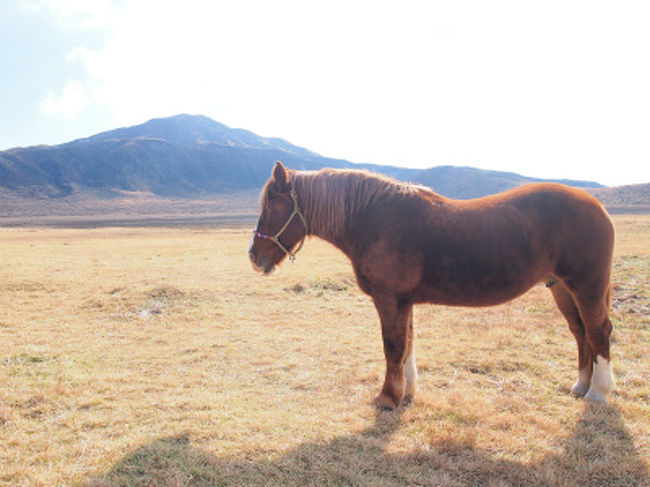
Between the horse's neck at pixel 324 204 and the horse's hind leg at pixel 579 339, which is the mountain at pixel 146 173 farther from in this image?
the horse's neck at pixel 324 204

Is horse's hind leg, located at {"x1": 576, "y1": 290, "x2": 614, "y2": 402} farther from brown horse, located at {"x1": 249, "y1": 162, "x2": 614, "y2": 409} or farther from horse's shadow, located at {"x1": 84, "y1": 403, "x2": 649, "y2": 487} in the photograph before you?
horse's shadow, located at {"x1": 84, "y1": 403, "x2": 649, "y2": 487}

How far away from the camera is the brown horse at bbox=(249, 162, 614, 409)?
3732mm

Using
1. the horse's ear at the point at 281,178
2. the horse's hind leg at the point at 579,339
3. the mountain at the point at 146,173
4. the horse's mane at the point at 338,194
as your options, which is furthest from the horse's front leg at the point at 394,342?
the mountain at the point at 146,173

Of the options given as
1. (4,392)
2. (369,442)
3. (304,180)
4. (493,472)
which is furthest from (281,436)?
(4,392)

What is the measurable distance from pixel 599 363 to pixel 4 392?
21.5 ft

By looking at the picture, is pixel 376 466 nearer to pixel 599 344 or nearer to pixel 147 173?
pixel 599 344

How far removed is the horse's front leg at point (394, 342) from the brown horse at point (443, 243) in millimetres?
11

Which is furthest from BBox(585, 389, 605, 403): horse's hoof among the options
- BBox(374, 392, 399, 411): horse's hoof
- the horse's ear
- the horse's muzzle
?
the horse's ear

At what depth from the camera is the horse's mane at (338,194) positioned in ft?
13.5

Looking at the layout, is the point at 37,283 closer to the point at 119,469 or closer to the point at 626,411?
the point at 119,469

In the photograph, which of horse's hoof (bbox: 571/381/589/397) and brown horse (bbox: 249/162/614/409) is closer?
brown horse (bbox: 249/162/614/409)

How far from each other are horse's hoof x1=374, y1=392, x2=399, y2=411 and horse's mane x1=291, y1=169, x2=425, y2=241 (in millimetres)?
1843

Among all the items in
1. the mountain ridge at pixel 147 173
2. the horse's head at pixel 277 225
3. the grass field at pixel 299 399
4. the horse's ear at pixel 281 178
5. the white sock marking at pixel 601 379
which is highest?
the mountain ridge at pixel 147 173

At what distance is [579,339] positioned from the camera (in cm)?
441
